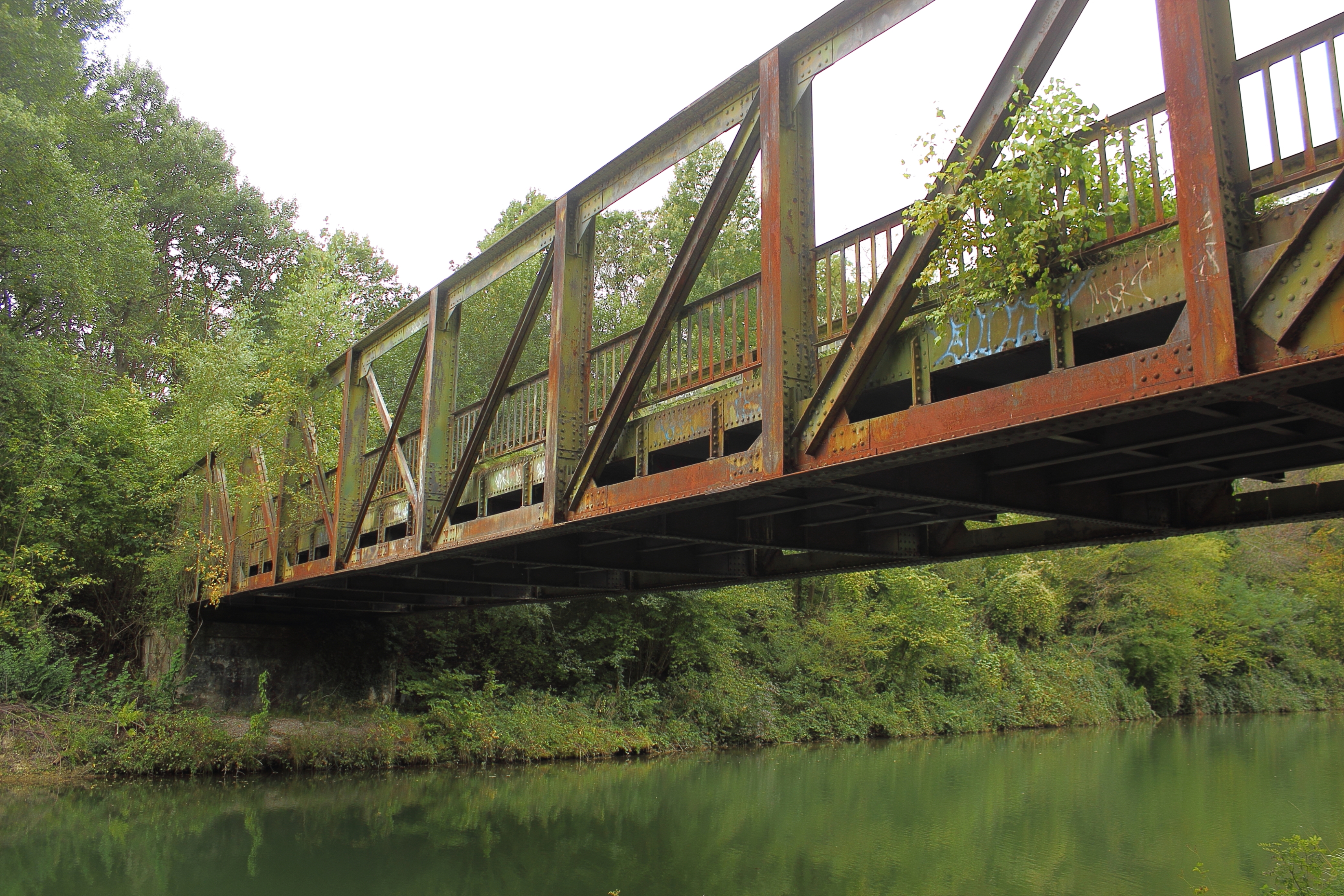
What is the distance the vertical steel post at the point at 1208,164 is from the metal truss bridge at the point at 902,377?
0.6 inches

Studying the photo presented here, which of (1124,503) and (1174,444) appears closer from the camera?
(1174,444)

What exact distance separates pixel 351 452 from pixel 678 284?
9.47 metres

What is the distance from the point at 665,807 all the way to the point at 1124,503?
11.8 metres

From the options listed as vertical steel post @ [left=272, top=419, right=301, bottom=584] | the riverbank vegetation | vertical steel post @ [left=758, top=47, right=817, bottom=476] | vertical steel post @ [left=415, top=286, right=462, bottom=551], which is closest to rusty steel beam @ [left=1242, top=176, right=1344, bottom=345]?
the riverbank vegetation

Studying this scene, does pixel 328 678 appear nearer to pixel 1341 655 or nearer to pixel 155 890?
pixel 155 890

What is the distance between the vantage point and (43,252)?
23.1 m

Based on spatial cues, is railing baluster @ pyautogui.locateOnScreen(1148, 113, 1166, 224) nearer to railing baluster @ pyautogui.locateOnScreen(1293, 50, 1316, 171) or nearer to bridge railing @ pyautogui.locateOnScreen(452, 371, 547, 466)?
railing baluster @ pyautogui.locateOnScreen(1293, 50, 1316, 171)

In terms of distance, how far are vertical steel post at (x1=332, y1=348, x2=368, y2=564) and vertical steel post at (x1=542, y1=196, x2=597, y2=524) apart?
6.34 meters

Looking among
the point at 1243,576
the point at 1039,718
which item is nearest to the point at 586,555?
the point at 1039,718

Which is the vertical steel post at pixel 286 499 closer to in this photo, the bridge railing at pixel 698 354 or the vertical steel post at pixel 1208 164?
the bridge railing at pixel 698 354


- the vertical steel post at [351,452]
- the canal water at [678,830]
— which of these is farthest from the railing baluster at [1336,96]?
the vertical steel post at [351,452]

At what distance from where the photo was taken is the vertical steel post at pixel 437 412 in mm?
13133

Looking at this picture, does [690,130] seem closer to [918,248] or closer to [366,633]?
[918,248]

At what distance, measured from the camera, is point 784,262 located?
771 cm
